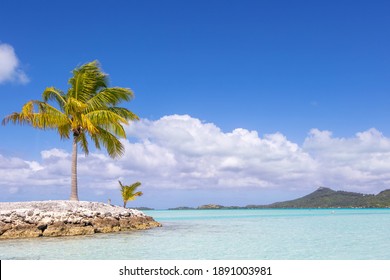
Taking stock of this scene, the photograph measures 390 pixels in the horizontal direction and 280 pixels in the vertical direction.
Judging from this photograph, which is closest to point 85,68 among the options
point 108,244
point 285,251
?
point 108,244

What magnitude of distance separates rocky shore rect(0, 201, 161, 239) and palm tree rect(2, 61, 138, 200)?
242cm

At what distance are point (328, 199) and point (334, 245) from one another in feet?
513

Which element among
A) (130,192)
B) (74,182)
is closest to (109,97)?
(74,182)

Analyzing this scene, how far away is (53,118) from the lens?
2255 cm

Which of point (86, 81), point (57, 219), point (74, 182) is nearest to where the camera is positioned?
point (57, 219)

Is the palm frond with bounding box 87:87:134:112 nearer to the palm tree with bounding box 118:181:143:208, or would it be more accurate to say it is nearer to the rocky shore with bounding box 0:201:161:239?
the rocky shore with bounding box 0:201:161:239

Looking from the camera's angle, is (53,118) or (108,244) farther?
(53,118)

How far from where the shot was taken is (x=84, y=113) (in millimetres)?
23469

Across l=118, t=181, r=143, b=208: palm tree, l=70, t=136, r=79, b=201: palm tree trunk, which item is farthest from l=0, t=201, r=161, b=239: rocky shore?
l=118, t=181, r=143, b=208: palm tree

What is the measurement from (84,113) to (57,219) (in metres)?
7.26

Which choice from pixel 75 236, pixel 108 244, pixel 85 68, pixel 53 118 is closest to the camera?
pixel 108 244

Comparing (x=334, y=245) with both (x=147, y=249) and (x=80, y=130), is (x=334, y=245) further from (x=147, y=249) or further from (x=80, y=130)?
(x=80, y=130)

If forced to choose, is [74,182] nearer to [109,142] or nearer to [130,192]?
[109,142]
